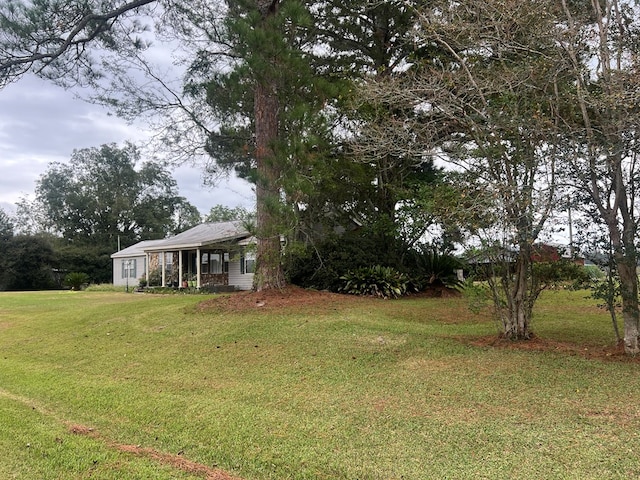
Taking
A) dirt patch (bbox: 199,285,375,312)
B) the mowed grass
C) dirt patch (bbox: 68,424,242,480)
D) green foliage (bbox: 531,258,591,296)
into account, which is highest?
green foliage (bbox: 531,258,591,296)

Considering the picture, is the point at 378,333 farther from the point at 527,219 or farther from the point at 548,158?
the point at 548,158

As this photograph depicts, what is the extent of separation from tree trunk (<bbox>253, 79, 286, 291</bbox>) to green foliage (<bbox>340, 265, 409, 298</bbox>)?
7.00 ft

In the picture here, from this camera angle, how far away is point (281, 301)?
10.5 metres

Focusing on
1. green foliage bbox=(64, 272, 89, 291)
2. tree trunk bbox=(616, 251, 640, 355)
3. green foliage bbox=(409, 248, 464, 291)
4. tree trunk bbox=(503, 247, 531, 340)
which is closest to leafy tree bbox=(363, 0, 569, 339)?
tree trunk bbox=(503, 247, 531, 340)

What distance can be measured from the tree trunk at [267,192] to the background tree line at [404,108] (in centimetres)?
4

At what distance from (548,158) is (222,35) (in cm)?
765

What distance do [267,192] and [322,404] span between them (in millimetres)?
5965

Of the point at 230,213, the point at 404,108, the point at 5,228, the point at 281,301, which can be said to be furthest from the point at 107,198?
the point at 404,108

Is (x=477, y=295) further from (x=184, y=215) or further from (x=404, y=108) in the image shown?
(x=184, y=215)

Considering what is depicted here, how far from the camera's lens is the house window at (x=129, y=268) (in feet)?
101

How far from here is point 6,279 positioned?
3144cm

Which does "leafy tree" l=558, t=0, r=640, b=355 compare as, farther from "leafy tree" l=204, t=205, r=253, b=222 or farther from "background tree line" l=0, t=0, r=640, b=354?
"leafy tree" l=204, t=205, r=253, b=222

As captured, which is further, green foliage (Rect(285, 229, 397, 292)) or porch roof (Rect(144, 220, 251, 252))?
porch roof (Rect(144, 220, 251, 252))

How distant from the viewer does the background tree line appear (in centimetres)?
594
